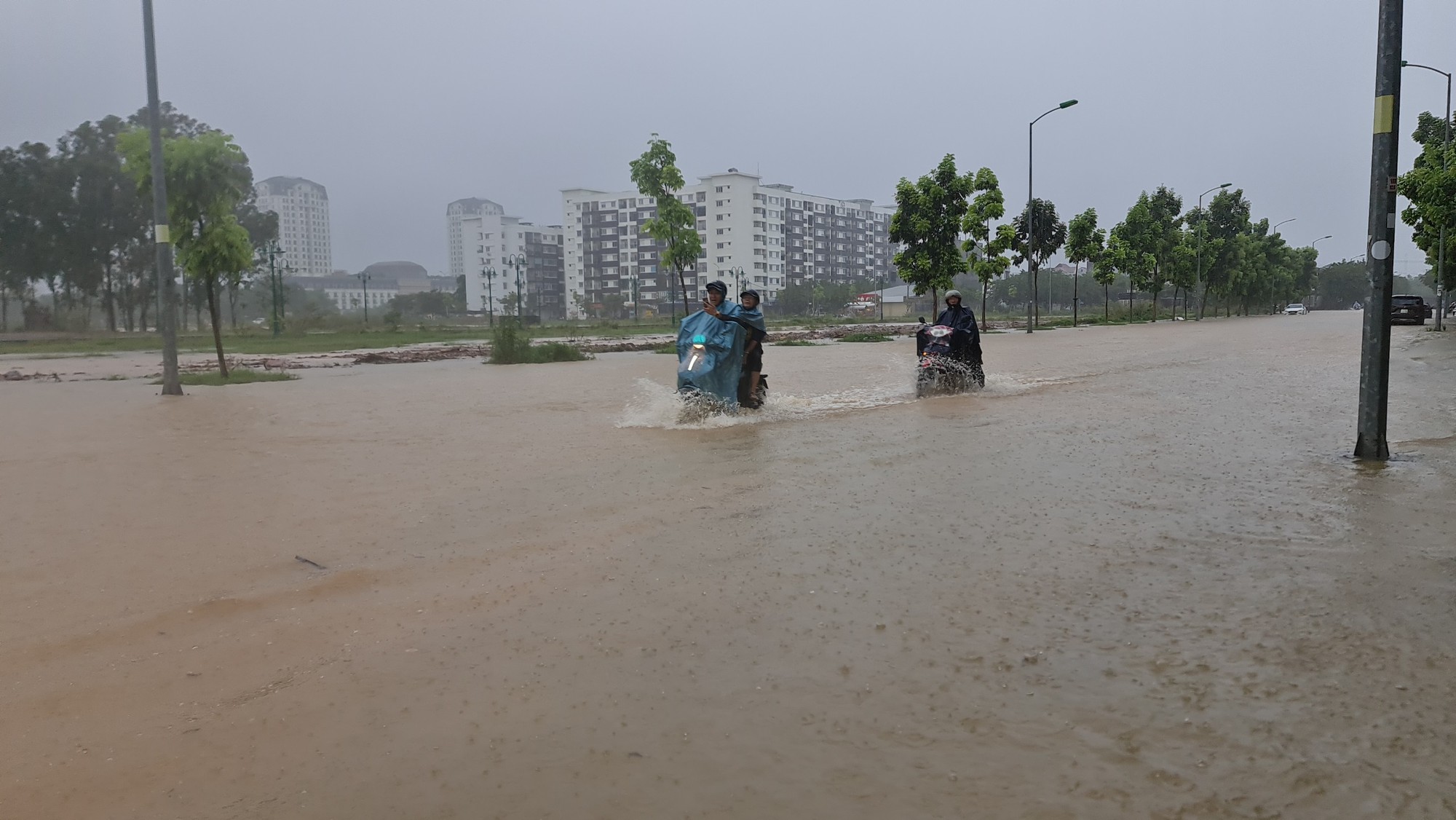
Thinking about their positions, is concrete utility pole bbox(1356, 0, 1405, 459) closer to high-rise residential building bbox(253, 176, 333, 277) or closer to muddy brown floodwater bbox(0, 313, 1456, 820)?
muddy brown floodwater bbox(0, 313, 1456, 820)

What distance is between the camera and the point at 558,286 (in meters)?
160

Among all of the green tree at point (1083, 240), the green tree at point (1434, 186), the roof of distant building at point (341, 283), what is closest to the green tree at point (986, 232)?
the green tree at point (1083, 240)

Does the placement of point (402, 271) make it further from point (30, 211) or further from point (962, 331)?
point (962, 331)

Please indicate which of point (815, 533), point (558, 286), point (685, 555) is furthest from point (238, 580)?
point (558, 286)

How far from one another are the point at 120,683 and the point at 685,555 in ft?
9.44

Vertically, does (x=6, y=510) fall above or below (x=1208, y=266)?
below

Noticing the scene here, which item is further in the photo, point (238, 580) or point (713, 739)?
point (238, 580)

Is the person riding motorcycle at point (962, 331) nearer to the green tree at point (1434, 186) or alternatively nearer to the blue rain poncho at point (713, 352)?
the blue rain poncho at point (713, 352)

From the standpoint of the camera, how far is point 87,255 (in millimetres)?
65688

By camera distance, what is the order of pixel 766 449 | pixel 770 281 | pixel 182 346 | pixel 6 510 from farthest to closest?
pixel 770 281
pixel 182 346
pixel 766 449
pixel 6 510

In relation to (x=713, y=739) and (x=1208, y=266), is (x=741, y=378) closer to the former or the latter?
(x=713, y=739)

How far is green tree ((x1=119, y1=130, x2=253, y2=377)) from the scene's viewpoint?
20703mm

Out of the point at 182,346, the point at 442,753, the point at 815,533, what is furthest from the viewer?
the point at 182,346

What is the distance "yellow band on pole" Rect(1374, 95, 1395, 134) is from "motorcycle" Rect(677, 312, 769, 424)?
21.8 feet
